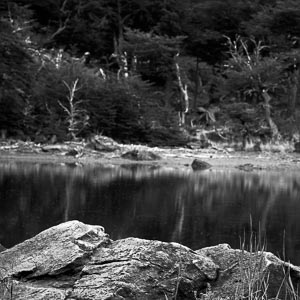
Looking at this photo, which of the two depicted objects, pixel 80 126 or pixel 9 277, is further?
pixel 80 126

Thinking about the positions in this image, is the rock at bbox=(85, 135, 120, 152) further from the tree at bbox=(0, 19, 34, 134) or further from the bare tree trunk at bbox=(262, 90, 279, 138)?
the bare tree trunk at bbox=(262, 90, 279, 138)

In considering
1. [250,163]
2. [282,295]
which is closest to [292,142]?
[250,163]

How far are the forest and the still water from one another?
900 cm

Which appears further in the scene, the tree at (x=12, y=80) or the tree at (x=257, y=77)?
the tree at (x=257, y=77)

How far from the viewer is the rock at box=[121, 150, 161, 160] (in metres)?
30.7

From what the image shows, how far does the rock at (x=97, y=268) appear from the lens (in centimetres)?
568

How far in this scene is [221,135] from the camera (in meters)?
38.2

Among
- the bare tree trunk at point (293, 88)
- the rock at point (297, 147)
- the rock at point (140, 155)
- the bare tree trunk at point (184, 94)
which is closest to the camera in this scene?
the rock at point (140, 155)

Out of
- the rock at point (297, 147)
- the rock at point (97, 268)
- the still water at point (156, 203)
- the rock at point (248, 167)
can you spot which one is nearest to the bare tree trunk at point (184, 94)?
the rock at point (297, 147)

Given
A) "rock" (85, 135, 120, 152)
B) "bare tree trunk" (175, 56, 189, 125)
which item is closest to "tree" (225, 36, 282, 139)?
"bare tree trunk" (175, 56, 189, 125)

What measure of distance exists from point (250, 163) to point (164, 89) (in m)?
Answer: 18.0

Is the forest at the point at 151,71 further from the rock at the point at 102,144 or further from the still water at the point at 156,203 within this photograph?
the still water at the point at 156,203

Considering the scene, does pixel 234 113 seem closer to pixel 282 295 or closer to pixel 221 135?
pixel 221 135

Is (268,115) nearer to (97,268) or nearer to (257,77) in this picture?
(257,77)
